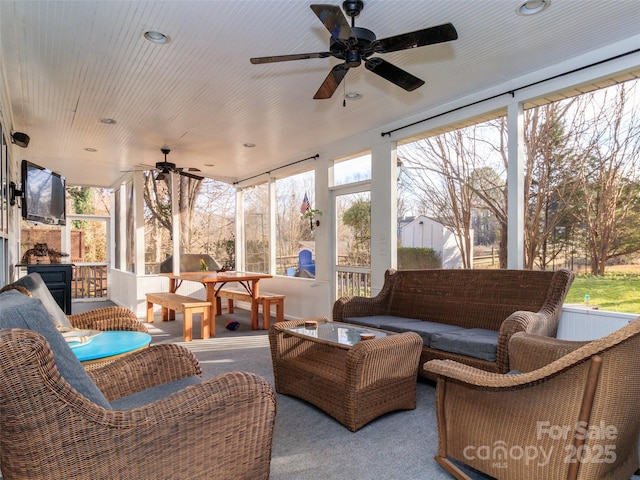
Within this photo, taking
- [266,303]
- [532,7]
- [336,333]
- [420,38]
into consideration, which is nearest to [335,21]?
[420,38]

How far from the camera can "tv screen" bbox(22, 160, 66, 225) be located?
13.6 ft

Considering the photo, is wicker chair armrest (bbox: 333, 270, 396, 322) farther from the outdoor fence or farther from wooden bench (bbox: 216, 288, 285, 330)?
the outdoor fence

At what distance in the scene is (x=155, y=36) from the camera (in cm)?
279

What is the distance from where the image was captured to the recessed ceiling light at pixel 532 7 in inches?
95.8

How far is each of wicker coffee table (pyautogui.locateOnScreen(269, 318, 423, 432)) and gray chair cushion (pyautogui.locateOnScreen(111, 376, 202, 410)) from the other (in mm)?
990

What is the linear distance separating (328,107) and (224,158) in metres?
2.85

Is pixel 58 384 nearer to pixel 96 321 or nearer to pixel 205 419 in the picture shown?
pixel 205 419

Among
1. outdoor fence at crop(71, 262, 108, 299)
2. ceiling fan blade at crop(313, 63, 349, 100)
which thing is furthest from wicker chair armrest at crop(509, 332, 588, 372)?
outdoor fence at crop(71, 262, 108, 299)

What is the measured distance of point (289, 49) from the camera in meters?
3.02

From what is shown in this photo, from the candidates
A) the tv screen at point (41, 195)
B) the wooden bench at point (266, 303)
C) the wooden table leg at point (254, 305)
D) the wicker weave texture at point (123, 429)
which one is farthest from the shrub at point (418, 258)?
the tv screen at point (41, 195)

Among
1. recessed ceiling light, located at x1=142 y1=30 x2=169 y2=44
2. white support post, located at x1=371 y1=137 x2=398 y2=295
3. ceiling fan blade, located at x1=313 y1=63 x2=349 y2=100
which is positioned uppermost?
recessed ceiling light, located at x1=142 y1=30 x2=169 y2=44

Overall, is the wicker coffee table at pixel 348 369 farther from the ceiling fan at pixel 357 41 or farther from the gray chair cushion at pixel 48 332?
the ceiling fan at pixel 357 41

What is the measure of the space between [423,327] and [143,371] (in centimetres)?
233

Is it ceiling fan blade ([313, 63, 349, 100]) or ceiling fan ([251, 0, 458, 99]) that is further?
ceiling fan blade ([313, 63, 349, 100])
